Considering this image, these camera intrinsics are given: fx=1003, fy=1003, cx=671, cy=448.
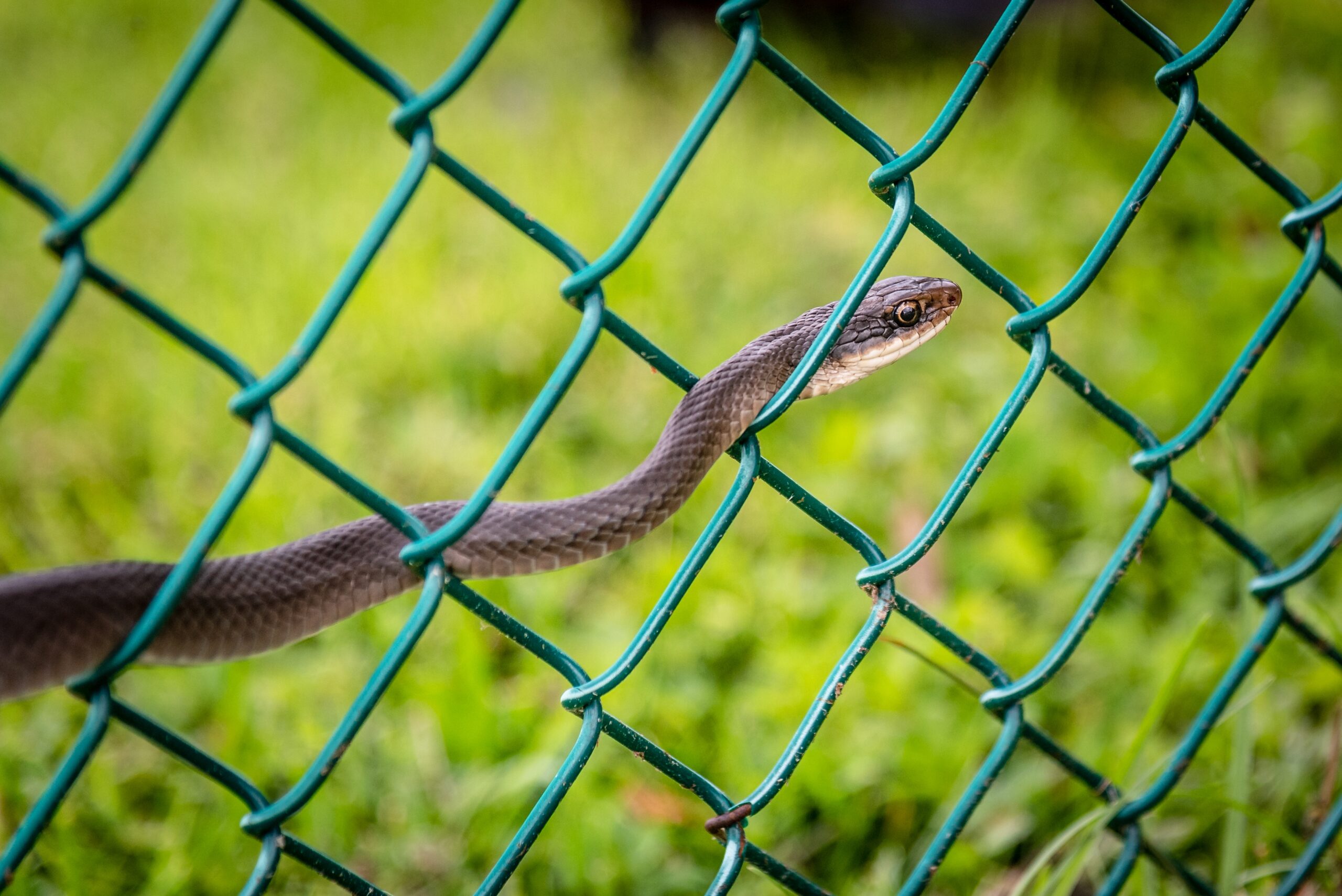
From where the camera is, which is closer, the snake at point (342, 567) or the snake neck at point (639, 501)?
the snake at point (342, 567)

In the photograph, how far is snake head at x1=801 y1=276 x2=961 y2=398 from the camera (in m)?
1.57

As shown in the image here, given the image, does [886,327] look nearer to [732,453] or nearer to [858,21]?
[732,453]

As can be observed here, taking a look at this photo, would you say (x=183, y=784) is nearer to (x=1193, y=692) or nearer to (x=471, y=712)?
(x=471, y=712)

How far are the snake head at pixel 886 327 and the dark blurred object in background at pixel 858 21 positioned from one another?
195 inches

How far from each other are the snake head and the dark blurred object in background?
4.96m

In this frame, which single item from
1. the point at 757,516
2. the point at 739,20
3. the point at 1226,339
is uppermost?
the point at 1226,339

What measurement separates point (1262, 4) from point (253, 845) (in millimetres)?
7253

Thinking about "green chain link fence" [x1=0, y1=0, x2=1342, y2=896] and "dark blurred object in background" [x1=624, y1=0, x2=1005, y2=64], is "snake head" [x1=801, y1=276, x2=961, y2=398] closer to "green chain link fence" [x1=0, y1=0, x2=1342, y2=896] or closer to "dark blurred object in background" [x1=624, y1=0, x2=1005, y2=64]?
"green chain link fence" [x1=0, y1=0, x2=1342, y2=896]

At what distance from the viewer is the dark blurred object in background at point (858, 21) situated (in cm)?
621

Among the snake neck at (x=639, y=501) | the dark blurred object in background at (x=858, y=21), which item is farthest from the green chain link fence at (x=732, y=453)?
the dark blurred object in background at (x=858, y=21)

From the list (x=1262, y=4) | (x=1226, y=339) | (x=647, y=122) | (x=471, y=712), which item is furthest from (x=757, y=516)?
(x=1262, y=4)

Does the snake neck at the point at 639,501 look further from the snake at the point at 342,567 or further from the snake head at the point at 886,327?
the snake head at the point at 886,327

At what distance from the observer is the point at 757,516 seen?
2924mm

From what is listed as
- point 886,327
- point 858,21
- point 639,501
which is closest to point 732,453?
point 639,501
